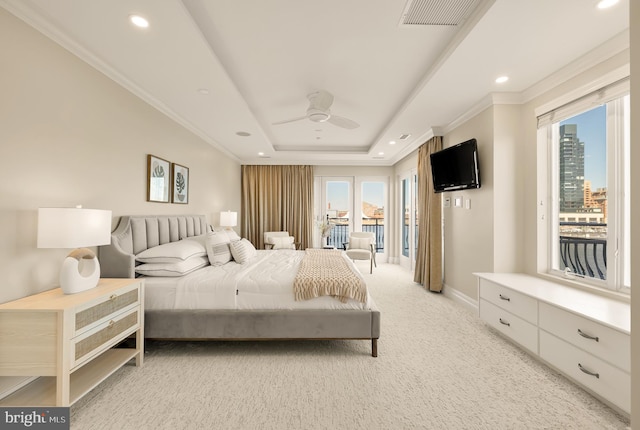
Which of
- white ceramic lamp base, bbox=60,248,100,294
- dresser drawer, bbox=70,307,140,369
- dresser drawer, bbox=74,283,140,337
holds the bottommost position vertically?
dresser drawer, bbox=70,307,140,369

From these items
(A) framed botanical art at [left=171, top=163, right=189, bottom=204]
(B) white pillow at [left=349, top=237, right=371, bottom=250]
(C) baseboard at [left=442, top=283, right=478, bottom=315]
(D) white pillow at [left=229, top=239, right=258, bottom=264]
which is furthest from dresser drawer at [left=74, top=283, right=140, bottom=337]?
(B) white pillow at [left=349, top=237, right=371, bottom=250]

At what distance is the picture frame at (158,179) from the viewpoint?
10.6 feet

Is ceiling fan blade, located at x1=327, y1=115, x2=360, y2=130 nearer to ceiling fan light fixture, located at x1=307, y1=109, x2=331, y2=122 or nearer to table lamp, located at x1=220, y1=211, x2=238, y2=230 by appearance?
ceiling fan light fixture, located at x1=307, y1=109, x2=331, y2=122

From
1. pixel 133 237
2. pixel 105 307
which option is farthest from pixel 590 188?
pixel 133 237

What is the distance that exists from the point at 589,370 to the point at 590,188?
155 centimetres

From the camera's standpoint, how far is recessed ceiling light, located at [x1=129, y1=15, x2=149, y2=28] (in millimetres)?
1965

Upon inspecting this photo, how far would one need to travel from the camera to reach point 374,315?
2.51 meters

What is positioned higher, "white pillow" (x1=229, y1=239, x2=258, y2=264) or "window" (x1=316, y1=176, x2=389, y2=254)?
"window" (x1=316, y1=176, x2=389, y2=254)

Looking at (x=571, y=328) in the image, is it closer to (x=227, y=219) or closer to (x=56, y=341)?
(x=56, y=341)

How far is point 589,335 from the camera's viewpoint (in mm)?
1919

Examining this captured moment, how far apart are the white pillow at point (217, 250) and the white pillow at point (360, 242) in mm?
3294

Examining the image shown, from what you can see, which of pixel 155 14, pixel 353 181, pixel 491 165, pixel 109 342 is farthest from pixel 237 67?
pixel 353 181

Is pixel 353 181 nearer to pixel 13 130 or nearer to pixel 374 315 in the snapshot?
pixel 374 315

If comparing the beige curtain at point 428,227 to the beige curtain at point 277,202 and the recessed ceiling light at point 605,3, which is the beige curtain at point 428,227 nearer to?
the recessed ceiling light at point 605,3
